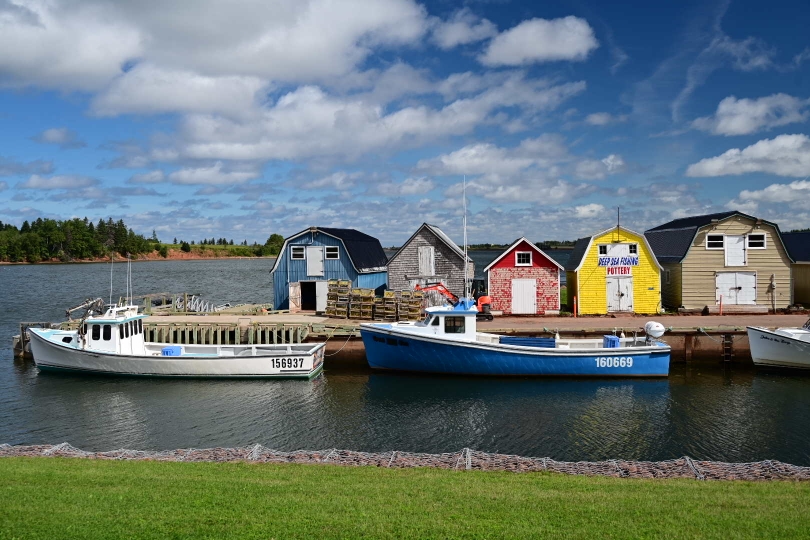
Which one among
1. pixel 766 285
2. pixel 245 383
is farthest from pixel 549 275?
pixel 245 383

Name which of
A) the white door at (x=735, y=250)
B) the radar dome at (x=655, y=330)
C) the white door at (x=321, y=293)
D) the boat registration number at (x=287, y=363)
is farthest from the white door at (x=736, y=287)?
the boat registration number at (x=287, y=363)

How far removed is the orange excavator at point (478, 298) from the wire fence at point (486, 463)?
18935 millimetres

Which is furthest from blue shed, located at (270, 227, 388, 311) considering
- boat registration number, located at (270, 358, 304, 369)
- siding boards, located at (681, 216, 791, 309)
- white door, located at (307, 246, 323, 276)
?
siding boards, located at (681, 216, 791, 309)

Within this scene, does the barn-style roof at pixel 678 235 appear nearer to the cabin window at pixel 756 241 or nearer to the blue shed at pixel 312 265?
the cabin window at pixel 756 241

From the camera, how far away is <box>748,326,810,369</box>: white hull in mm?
26969

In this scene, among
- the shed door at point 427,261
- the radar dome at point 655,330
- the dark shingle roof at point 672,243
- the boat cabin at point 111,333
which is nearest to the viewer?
the radar dome at point 655,330

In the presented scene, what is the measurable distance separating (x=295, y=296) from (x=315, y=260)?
103 inches

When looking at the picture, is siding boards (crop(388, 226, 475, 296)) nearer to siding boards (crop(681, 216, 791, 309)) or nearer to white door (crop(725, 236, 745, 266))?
siding boards (crop(681, 216, 791, 309))

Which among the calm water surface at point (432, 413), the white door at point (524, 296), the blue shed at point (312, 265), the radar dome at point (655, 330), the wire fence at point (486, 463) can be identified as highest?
the blue shed at point (312, 265)

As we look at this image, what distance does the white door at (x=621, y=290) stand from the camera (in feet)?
118

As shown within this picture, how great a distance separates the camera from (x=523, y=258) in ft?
118

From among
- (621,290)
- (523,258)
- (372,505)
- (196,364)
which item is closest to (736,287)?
(621,290)

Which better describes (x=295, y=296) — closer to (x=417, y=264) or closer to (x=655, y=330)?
(x=417, y=264)

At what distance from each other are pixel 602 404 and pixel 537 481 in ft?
41.3
